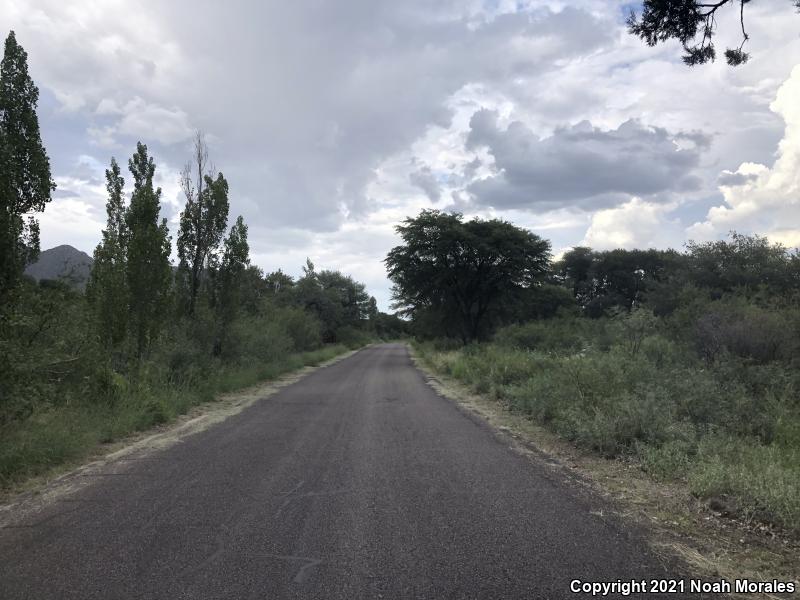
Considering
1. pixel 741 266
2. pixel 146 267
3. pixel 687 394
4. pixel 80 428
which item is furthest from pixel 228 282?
pixel 741 266

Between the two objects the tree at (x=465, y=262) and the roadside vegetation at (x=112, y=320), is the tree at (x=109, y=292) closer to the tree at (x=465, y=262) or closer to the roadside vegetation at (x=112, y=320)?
the roadside vegetation at (x=112, y=320)

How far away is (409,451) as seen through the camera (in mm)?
8062

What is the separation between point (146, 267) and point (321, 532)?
1030cm

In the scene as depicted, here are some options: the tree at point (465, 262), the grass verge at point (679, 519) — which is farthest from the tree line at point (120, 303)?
the tree at point (465, 262)

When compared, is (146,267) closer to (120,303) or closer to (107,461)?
(120,303)

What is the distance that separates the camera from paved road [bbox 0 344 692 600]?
3.71 meters

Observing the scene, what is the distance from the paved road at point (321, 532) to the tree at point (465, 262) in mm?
27333

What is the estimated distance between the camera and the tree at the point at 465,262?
34.5 meters

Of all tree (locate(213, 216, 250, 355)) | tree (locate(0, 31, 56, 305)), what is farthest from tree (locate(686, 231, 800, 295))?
tree (locate(0, 31, 56, 305))

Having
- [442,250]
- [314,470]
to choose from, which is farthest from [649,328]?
[442,250]

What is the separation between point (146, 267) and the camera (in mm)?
12961

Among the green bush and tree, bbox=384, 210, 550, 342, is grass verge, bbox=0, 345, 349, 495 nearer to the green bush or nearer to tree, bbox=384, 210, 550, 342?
the green bush

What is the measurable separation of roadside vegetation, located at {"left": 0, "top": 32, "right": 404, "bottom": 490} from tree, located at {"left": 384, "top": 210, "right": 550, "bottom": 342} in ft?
45.3

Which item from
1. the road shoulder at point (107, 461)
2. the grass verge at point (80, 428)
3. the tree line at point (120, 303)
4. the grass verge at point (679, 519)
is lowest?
the road shoulder at point (107, 461)
